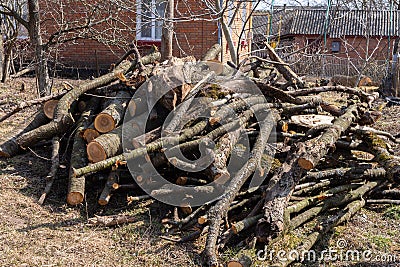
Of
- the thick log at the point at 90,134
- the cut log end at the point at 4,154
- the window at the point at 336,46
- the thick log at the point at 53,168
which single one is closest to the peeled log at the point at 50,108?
the thick log at the point at 53,168

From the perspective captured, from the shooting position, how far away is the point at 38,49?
9102mm

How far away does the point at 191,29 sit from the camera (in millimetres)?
14023

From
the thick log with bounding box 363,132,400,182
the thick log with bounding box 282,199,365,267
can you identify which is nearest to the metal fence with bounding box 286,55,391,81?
the thick log with bounding box 363,132,400,182

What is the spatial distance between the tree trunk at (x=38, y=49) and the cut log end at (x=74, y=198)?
14.7ft

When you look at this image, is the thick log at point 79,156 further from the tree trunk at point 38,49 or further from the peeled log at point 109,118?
the tree trunk at point 38,49

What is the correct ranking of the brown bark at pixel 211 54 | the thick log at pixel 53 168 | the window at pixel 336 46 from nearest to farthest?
the thick log at pixel 53 168
the brown bark at pixel 211 54
the window at pixel 336 46

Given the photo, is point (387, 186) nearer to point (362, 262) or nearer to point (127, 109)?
point (362, 262)

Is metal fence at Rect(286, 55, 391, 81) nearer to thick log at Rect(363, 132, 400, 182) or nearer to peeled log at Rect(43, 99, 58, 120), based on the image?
thick log at Rect(363, 132, 400, 182)

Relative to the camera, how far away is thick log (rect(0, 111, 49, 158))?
6.14 metres

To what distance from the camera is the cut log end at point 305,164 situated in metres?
4.56

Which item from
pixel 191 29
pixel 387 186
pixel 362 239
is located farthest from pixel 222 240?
pixel 191 29

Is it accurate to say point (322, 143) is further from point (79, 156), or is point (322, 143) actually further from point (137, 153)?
point (79, 156)
